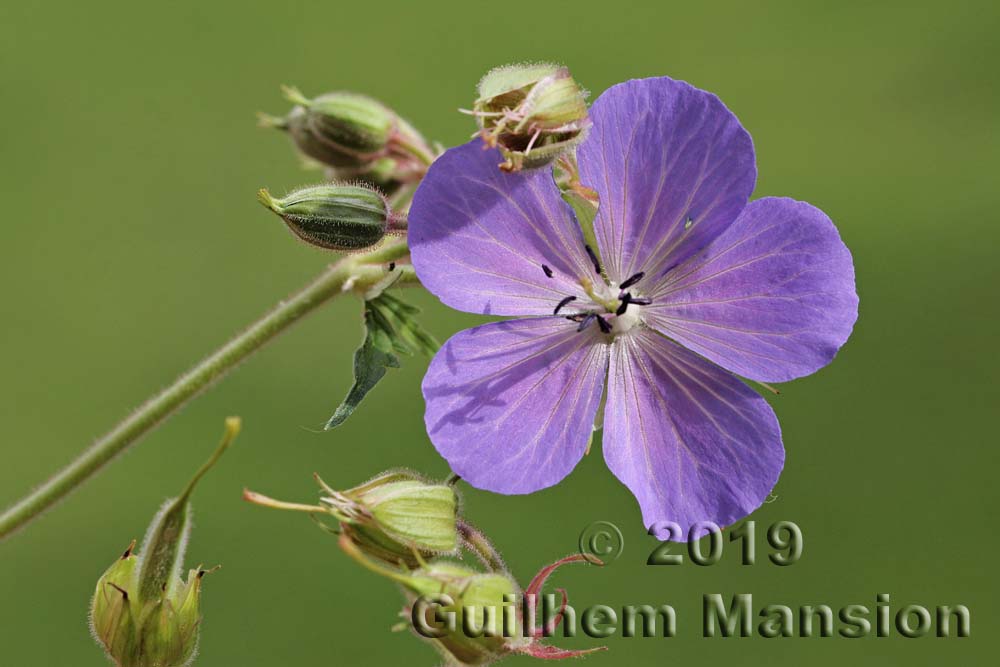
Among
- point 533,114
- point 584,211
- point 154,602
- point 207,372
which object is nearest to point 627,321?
point 584,211

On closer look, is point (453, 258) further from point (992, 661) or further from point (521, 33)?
point (521, 33)

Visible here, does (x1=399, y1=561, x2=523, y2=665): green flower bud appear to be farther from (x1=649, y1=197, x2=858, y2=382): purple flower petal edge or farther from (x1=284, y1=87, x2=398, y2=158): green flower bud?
(x1=284, y1=87, x2=398, y2=158): green flower bud

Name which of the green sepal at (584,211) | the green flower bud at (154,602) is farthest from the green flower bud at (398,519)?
the green sepal at (584,211)

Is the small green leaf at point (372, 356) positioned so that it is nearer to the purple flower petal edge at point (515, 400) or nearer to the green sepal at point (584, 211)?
the purple flower petal edge at point (515, 400)

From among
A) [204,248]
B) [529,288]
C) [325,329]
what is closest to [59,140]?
[204,248]

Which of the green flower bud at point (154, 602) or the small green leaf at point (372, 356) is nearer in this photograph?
the green flower bud at point (154, 602)

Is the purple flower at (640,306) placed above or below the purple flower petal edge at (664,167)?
below

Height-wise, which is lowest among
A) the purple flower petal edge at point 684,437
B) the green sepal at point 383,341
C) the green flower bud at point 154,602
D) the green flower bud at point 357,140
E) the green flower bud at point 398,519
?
the green flower bud at point 154,602

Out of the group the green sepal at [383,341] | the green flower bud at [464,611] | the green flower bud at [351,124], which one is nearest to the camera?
the green flower bud at [464,611]

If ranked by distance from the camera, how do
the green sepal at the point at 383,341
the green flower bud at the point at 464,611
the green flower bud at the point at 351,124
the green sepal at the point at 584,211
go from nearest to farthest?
the green flower bud at the point at 464,611 < the green sepal at the point at 584,211 < the green sepal at the point at 383,341 < the green flower bud at the point at 351,124
